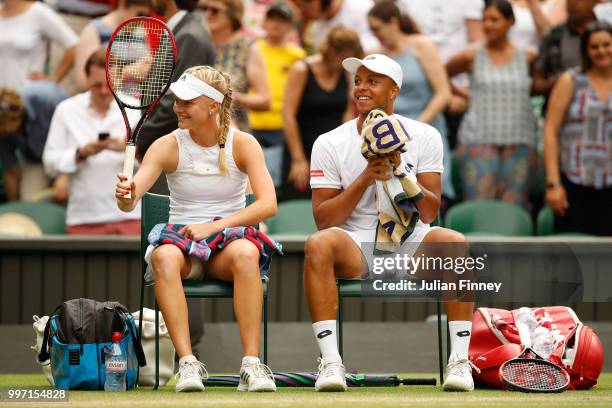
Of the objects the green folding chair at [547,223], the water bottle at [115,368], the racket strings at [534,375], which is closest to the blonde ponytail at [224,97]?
the water bottle at [115,368]

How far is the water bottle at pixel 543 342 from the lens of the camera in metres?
6.18

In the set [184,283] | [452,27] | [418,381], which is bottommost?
[418,381]

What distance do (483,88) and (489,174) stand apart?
1.95ft

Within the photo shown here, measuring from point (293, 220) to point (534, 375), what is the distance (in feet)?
11.8

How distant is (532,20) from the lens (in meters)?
10.3

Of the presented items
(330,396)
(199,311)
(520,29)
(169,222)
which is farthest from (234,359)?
(520,29)

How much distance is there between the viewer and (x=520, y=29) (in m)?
10.3

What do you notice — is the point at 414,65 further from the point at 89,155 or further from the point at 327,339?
the point at 327,339

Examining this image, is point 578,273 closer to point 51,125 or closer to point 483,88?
point 483,88

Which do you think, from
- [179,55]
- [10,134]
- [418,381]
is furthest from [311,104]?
[418,381]

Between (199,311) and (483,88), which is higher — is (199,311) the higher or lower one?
the lower one

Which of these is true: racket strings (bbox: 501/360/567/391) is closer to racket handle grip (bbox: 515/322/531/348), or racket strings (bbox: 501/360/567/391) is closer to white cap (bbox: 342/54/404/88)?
racket handle grip (bbox: 515/322/531/348)

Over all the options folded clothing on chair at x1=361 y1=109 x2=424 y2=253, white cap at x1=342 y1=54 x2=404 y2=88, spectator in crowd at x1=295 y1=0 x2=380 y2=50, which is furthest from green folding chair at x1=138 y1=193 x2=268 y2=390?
spectator in crowd at x1=295 y1=0 x2=380 y2=50

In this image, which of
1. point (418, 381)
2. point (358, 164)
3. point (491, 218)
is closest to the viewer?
point (358, 164)
